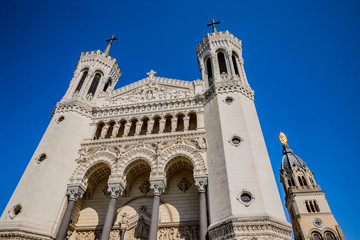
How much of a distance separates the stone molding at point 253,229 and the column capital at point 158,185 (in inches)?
177

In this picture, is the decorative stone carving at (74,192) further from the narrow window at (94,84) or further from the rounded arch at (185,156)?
the narrow window at (94,84)

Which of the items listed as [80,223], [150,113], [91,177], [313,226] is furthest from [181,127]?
[313,226]

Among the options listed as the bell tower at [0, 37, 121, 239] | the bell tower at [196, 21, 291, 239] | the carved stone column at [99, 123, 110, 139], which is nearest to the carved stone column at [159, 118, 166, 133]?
the bell tower at [196, 21, 291, 239]

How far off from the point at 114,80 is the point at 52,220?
15.9 metres

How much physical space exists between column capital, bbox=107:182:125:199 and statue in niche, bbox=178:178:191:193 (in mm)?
4212

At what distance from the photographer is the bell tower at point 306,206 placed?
44.2 meters

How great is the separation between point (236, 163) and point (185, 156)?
3.57 m

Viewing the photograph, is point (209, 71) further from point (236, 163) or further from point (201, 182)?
point (201, 182)

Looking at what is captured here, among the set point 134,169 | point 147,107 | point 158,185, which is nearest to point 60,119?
point 147,107

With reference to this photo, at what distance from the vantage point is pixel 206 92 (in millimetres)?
20141

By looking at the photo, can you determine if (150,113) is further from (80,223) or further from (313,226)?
(313,226)

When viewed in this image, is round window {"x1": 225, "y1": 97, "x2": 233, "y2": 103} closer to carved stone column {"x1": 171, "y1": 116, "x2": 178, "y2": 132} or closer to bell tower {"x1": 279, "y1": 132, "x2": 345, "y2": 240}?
carved stone column {"x1": 171, "y1": 116, "x2": 178, "y2": 132}

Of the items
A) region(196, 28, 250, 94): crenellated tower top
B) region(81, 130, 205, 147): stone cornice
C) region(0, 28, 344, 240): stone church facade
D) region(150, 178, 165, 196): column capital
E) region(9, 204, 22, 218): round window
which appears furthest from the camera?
region(196, 28, 250, 94): crenellated tower top

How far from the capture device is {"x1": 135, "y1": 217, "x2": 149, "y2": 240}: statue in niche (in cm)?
1553
